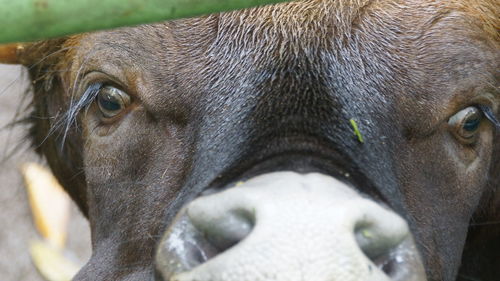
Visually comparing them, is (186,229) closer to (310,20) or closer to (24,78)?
(310,20)

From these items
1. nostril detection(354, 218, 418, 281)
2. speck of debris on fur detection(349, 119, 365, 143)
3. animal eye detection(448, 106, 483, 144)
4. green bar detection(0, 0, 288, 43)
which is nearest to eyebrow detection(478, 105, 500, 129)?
animal eye detection(448, 106, 483, 144)

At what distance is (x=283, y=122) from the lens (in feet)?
8.98

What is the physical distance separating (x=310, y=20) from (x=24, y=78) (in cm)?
200

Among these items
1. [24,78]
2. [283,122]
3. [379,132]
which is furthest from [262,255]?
[24,78]

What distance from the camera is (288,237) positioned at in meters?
2.30

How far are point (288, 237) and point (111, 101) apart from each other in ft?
4.43

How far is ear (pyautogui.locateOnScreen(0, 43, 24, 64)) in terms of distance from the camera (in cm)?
416

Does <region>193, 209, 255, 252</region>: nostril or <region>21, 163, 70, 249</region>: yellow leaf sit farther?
<region>21, 163, 70, 249</region>: yellow leaf

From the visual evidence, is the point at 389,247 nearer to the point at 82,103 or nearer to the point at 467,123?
the point at 467,123

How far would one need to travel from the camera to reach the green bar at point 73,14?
1.69 meters

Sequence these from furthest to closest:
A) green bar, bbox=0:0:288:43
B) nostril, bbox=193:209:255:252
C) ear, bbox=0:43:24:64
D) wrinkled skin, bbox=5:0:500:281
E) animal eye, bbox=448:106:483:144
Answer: ear, bbox=0:43:24:64 → animal eye, bbox=448:106:483:144 → wrinkled skin, bbox=5:0:500:281 → nostril, bbox=193:209:255:252 → green bar, bbox=0:0:288:43

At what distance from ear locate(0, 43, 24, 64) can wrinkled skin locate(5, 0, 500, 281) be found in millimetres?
569

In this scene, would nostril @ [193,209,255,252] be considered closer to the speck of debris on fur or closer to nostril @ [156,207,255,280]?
nostril @ [156,207,255,280]

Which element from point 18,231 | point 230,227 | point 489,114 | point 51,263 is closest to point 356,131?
point 230,227
